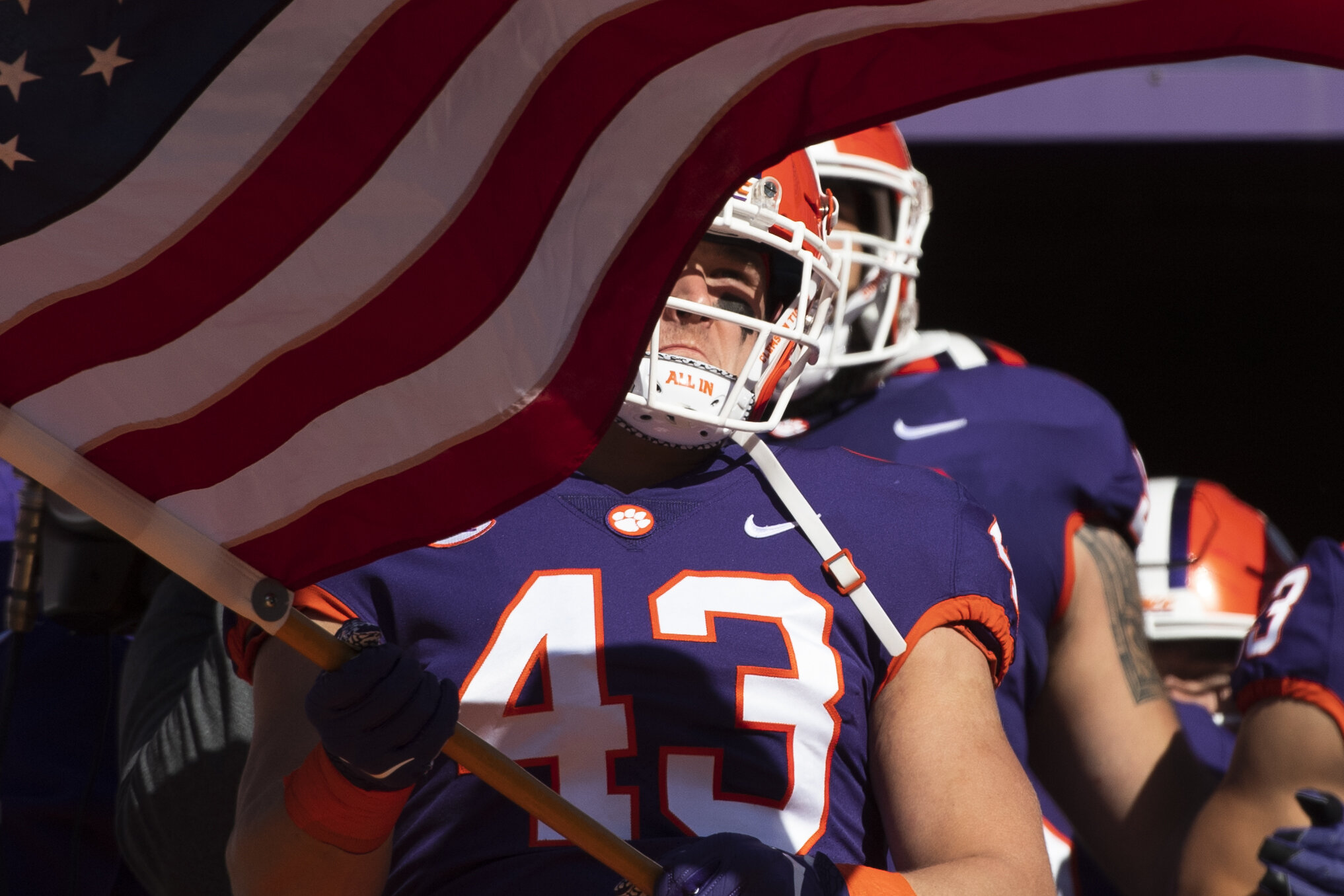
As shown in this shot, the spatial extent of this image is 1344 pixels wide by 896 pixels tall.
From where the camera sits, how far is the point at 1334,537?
4816 millimetres

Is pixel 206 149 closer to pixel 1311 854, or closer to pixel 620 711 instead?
pixel 620 711

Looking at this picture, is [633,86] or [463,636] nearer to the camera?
[633,86]

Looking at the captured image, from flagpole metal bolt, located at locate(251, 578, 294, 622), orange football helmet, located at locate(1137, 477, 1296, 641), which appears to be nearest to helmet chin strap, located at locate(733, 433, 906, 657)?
flagpole metal bolt, located at locate(251, 578, 294, 622)

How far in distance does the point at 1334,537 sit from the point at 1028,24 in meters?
3.98

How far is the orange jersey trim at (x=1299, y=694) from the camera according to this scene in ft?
6.97

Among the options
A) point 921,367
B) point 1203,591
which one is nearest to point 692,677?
point 921,367

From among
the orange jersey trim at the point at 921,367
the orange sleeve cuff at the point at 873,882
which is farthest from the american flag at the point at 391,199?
the orange jersey trim at the point at 921,367

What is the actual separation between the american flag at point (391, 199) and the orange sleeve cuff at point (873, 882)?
1.60 feet

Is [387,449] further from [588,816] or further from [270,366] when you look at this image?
[588,816]

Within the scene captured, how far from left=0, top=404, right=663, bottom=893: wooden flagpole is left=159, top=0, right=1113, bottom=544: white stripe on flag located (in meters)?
0.03

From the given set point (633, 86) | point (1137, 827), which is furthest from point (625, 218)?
point (1137, 827)

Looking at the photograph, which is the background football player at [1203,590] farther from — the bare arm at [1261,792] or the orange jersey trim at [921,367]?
the bare arm at [1261,792]

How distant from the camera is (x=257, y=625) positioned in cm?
163

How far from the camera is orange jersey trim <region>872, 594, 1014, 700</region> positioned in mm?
1698
